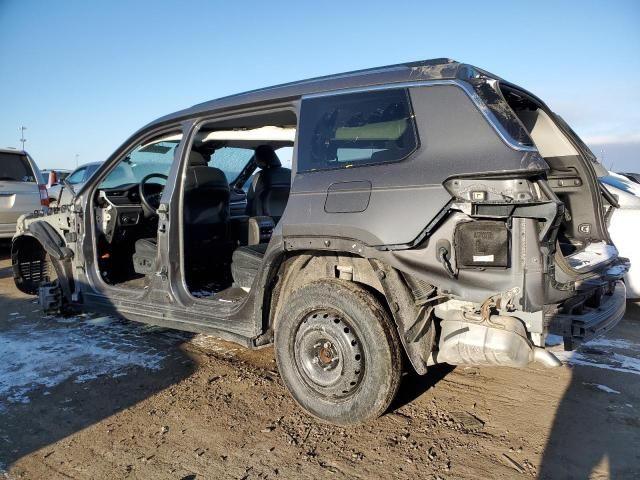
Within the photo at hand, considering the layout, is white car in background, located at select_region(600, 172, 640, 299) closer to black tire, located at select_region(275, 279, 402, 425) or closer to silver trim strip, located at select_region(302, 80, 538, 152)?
silver trim strip, located at select_region(302, 80, 538, 152)

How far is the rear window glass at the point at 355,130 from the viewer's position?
2.95 meters

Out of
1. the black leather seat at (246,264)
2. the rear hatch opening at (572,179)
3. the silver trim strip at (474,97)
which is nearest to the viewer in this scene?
the silver trim strip at (474,97)

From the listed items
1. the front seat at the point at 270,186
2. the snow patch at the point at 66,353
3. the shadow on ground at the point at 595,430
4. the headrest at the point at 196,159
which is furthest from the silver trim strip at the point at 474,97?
the snow patch at the point at 66,353

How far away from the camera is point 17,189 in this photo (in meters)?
8.93

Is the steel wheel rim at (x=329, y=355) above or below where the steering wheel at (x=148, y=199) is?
below

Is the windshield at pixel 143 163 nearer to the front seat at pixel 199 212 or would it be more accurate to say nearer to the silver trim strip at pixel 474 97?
the front seat at pixel 199 212

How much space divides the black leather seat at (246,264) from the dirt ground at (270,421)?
71cm

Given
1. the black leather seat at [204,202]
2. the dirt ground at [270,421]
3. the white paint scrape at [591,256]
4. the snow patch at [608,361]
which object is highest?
the black leather seat at [204,202]

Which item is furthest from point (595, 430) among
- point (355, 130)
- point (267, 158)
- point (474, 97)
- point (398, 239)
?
point (267, 158)

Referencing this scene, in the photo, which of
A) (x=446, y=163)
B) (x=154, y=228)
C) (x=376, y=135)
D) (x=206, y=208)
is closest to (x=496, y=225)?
(x=446, y=163)

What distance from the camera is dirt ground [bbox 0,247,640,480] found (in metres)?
2.74

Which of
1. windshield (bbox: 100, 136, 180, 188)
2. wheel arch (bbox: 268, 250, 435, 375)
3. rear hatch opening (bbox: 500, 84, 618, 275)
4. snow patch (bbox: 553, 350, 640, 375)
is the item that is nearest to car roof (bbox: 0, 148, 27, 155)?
windshield (bbox: 100, 136, 180, 188)

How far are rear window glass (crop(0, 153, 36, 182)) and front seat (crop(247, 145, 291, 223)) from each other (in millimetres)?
5822

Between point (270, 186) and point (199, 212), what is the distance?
3.57 ft
